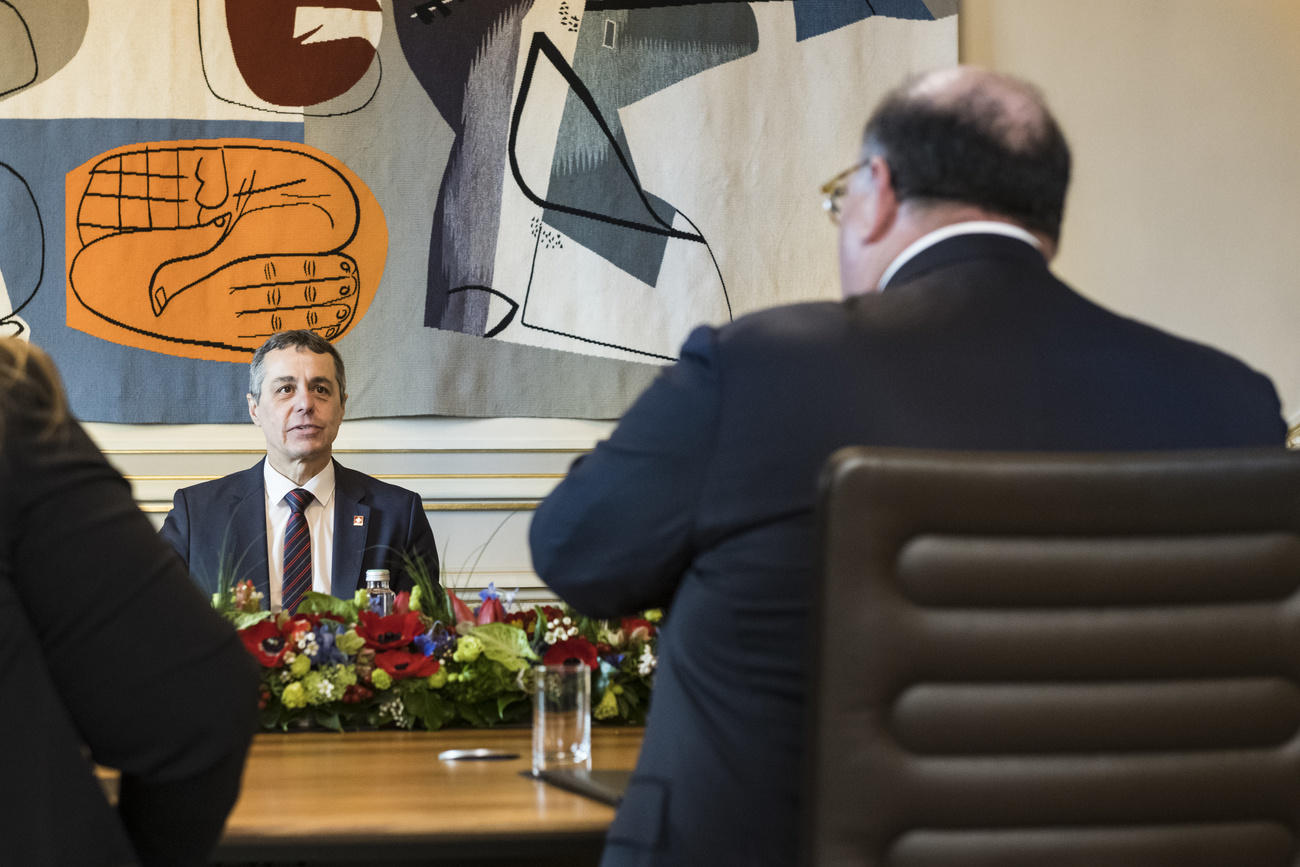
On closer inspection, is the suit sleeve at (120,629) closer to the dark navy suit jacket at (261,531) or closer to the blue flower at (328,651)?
the blue flower at (328,651)

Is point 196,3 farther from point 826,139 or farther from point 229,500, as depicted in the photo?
point 826,139

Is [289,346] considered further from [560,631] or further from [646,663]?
[646,663]

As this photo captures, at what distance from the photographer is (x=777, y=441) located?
1.02 metres

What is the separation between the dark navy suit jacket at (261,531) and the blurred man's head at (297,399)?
9cm

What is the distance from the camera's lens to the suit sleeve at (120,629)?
887mm

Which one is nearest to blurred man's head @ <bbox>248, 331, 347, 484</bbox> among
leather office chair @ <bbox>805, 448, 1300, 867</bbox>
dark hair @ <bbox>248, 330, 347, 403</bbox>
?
dark hair @ <bbox>248, 330, 347, 403</bbox>

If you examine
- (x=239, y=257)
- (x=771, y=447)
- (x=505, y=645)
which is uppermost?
(x=239, y=257)

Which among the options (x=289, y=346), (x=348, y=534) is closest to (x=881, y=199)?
(x=348, y=534)

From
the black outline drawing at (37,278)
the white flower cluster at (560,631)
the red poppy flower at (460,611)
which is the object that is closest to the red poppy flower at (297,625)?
the red poppy flower at (460,611)

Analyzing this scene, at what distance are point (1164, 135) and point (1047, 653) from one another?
3.62 m

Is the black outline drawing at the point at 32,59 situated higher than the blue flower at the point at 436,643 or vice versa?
the black outline drawing at the point at 32,59

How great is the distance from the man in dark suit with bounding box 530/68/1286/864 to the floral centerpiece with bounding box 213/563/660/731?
2.56 feet

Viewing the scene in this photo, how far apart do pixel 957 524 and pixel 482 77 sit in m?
3.25

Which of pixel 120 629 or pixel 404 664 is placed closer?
pixel 120 629
